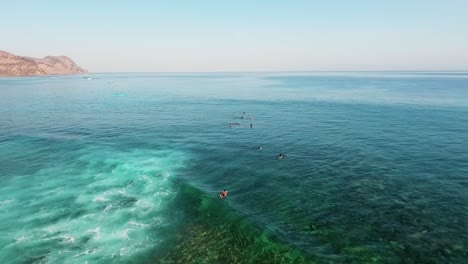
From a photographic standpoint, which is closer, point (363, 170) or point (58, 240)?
point (58, 240)

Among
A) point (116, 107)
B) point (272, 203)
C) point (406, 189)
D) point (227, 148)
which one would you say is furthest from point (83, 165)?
point (116, 107)

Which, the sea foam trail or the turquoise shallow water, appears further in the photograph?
the sea foam trail

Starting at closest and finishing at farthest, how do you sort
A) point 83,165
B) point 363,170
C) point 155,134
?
point 363,170 < point 83,165 < point 155,134

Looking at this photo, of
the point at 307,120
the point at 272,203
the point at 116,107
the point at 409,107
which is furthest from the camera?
the point at 116,107

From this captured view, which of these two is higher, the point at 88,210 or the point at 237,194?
the point at 237,194

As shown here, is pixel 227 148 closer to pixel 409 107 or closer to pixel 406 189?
pixel 406 189
